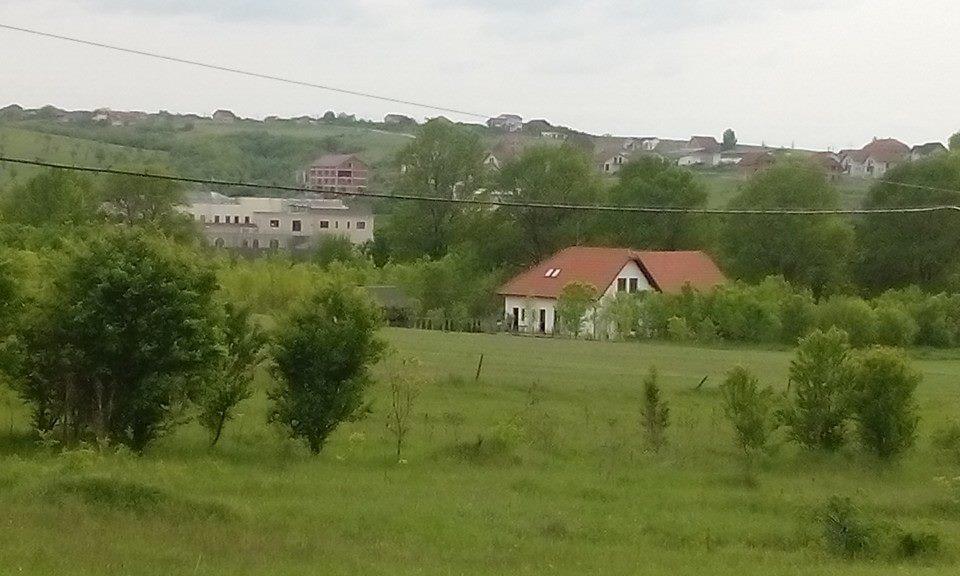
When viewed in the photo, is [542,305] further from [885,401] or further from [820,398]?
[885,401]

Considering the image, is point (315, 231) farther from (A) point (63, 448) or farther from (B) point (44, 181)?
(A) point (63, 448)

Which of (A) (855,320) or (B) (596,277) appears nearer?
(A) (855,320)

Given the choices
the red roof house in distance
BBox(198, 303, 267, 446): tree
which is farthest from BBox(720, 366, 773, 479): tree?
the red roof house in distance

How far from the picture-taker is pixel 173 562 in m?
13.9

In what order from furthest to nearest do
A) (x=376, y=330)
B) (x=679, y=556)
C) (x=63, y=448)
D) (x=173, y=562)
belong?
(x=376, y=330) → (x=63, y=448) → (x=679, y=556) → (x=173, y=562)

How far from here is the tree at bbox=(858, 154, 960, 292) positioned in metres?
72.4

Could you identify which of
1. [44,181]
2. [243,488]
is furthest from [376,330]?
[44,181]

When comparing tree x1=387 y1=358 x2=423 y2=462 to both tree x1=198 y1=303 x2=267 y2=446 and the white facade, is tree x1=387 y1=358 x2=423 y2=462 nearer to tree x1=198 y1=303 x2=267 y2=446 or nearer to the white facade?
tree x1=198 y1=303 x2=267 y2=446

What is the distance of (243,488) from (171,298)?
188 inches

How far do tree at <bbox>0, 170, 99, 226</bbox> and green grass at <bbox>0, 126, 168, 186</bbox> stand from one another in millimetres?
18392

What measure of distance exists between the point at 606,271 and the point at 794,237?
1308 centimetres

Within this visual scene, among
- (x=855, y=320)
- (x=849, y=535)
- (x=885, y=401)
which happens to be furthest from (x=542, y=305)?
(x=849, y=535)

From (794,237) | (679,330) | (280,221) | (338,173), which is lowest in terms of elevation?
(679,330)

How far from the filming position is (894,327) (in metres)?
56.9
